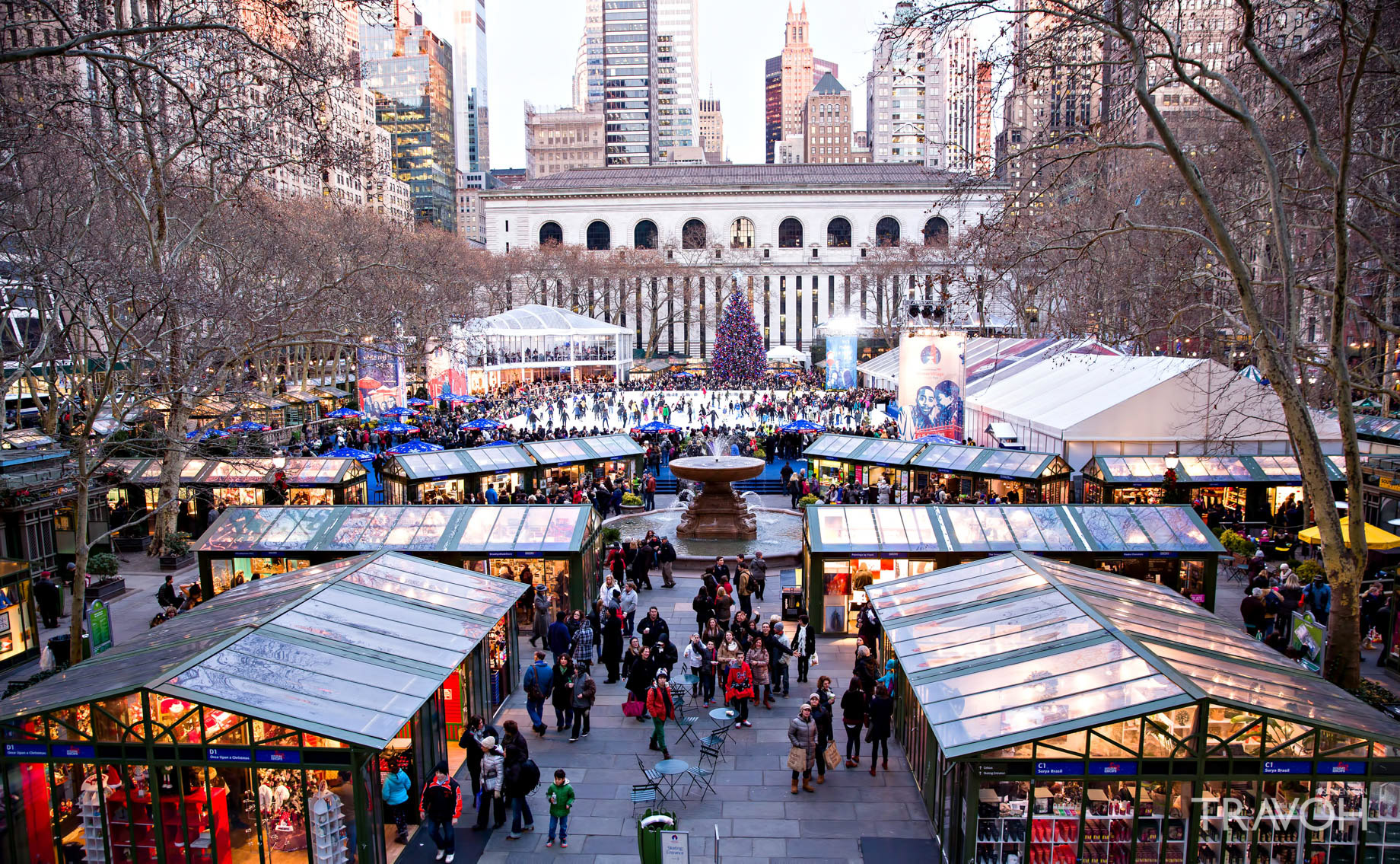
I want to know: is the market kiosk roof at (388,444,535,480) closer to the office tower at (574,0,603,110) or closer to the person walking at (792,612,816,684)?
the person walking at (792,612,816,684)

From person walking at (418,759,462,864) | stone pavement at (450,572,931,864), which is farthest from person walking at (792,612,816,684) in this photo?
A: person walking at (418,759,462,864)

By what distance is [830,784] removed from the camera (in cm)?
902

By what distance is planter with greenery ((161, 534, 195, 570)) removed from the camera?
18516 millimetres

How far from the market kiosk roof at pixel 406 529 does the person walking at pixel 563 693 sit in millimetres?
3556

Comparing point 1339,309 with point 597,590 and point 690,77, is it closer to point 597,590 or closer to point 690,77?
point 597,590

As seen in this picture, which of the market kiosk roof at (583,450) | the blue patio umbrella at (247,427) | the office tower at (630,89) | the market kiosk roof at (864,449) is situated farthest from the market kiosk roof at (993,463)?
the office tower at (630,89)

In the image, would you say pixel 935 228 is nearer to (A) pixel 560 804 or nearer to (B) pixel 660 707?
(B) pixel 660 707

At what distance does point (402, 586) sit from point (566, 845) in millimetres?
3841

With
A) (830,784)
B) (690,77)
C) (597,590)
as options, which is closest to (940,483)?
(597,590)

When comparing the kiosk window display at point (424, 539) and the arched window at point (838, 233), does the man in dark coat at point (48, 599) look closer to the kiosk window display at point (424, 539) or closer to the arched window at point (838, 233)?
the kiosk window display at point (424, 539)

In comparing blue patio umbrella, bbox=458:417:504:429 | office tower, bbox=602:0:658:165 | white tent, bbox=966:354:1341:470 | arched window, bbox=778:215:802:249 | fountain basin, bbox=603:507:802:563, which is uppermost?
office tower, bbox=602:0:658:165

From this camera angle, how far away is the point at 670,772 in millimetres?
8328

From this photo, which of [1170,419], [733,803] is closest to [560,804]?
[733,803]

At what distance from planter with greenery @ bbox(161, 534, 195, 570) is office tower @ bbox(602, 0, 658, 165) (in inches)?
5809
